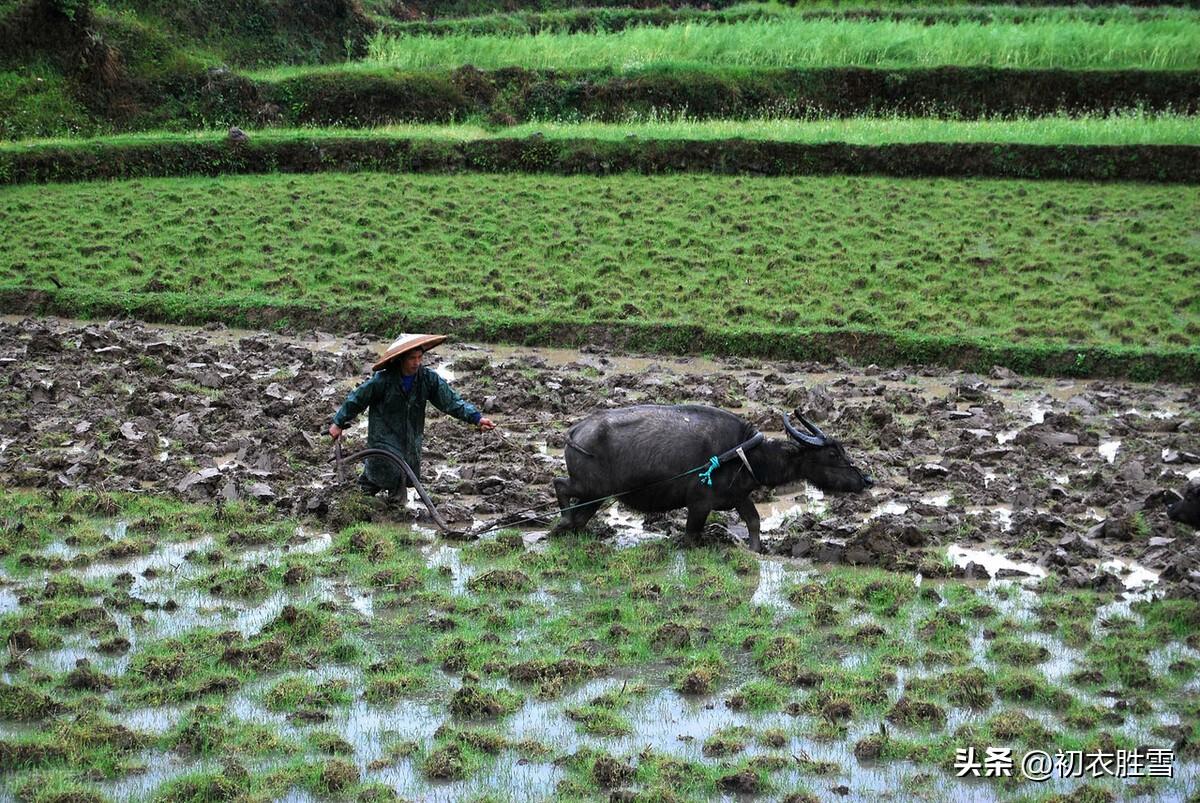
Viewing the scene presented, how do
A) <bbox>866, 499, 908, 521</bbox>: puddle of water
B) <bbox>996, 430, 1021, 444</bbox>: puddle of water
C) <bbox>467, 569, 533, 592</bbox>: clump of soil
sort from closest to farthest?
<bbox>467, 569, 533, 592</bbox>: clump of soil < <bbox>866, 499, 908, 521</bbox>: puddle of water < <bbox>996, 430, 1021, 444</bbox>: puddle of water

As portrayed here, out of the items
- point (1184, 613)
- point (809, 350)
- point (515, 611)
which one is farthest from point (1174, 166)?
point (515, 611)

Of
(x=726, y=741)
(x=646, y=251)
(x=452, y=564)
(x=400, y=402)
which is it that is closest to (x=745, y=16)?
(x=646, y=251)

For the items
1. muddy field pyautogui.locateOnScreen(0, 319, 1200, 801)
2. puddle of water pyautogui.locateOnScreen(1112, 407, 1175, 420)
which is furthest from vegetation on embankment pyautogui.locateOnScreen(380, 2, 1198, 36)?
muddy field pyautogui.locateOnScreen(0, 319, 1200, 801)

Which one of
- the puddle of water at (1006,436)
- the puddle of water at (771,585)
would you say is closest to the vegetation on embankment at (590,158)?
the puddle of water at (1006,436)

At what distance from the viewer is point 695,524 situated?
9406 millimetres

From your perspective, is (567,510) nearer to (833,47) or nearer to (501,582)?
(501,582)

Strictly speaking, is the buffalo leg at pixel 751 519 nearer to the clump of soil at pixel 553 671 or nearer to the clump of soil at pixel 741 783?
the clump of soil at pixel 553 671

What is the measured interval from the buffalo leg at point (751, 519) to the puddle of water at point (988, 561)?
1321 millimetres

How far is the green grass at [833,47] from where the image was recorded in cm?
2619

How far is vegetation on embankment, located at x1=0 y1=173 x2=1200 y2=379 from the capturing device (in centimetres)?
1602

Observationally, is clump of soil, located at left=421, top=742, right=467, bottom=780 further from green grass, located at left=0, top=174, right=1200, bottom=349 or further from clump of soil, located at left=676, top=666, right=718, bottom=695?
green grass, located at left=0, top=174, right=1200, bottom=349

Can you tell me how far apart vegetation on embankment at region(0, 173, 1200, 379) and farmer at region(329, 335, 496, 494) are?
21.5ft

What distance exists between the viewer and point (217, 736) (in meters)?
6.32

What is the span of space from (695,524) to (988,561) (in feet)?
6.64
